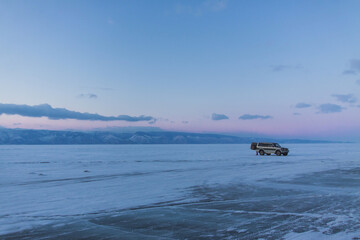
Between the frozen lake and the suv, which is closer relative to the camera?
the frozen lake

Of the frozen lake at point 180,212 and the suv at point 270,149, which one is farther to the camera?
the suv at point 270,149

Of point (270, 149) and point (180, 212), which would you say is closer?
point (180, 212)

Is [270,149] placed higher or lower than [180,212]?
higher

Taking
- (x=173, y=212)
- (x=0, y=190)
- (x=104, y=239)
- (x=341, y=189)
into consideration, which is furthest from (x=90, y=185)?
(x=341, y=189)

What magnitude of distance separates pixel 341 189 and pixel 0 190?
15247 mm

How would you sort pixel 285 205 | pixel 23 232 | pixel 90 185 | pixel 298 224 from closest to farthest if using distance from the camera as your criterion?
1. pixel 23 232
2. pixel 298 224
3. pixel 285 205
4. pixel 90 185

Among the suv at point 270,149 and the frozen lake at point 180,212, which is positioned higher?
the suv at point 270,149

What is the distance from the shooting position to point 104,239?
651 cm

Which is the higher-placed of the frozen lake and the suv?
the suv

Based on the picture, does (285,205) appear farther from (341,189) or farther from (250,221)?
(341,189)

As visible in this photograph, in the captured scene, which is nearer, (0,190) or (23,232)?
(23,232)

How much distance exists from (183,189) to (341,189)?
701 cm

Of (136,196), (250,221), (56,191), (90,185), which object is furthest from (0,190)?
(250,221)

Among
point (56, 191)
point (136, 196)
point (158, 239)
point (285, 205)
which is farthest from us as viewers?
point (56, 191)
